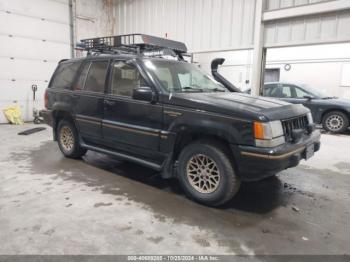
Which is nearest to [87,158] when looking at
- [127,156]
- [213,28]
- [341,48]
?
[127,156]

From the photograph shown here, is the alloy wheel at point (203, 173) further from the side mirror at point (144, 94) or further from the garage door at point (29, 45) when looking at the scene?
the garage door at point (29, 45)

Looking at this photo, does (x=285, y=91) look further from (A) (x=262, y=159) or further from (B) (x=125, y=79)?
(A) (x=262, y=159)

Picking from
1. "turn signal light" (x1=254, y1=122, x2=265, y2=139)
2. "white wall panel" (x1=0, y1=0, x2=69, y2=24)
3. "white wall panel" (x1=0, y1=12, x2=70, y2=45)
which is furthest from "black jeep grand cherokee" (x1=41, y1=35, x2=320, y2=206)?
"white wall panel" (x1=0, y1=0, x2=69, y2=24)

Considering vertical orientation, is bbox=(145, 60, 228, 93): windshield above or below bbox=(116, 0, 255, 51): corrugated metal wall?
below

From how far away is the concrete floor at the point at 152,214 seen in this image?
231cm

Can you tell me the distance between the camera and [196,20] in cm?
870

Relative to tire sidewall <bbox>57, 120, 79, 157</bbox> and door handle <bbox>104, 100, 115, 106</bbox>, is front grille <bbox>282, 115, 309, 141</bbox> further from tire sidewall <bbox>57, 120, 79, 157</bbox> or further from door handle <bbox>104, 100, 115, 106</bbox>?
tire sidewall <bbox>57, 120, 79, 157</bbox>

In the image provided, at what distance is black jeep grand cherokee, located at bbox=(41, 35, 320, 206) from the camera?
2.69m

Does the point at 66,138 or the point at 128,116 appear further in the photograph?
the point at 66,138

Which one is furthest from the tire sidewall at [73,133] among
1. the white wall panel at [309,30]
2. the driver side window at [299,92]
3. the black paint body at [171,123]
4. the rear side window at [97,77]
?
the driver side window at [299,92]

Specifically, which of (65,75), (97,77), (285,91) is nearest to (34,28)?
(65,75)

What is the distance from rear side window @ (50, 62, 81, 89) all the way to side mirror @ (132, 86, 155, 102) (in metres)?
1.59

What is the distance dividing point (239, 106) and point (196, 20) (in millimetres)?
6648

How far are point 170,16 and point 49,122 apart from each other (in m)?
5.97
